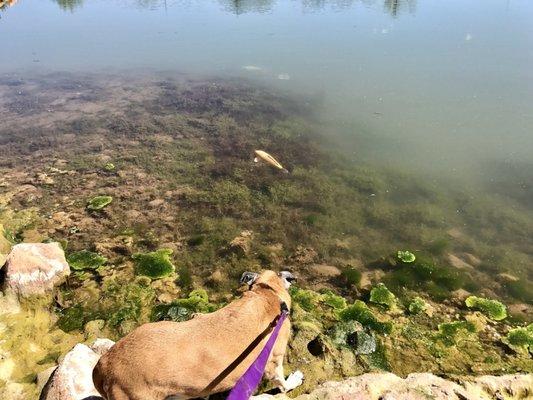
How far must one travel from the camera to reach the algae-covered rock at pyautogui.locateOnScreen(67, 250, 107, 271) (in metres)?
6.32

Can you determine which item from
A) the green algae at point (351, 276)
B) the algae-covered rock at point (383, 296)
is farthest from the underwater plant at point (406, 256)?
the algae-covered rock at point (383, 296)

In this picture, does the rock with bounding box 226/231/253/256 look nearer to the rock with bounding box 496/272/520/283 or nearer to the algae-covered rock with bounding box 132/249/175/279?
the algae-covered rock with bounding box 132/249/175/279

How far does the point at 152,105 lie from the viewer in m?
13.4

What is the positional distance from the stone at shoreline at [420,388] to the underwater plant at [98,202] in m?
5.59

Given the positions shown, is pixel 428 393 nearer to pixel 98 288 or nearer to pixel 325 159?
pixel 98 288

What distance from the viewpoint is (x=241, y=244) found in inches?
280

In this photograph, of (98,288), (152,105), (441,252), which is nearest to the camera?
(98,288)

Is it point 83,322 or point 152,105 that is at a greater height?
point 152,105

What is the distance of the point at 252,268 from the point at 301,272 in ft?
2.67

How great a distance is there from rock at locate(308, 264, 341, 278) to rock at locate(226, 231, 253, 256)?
3.84 feet

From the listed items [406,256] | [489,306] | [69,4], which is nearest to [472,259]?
[406,256]

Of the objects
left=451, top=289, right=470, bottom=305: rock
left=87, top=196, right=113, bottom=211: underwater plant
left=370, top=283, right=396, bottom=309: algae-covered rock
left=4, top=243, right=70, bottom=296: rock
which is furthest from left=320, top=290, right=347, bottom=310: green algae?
left=87, top=196, right=113, bottom=211: underwater plant

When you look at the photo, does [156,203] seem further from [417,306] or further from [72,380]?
[417,306]

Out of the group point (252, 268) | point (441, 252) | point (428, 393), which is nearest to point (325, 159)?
point (441, 252)
